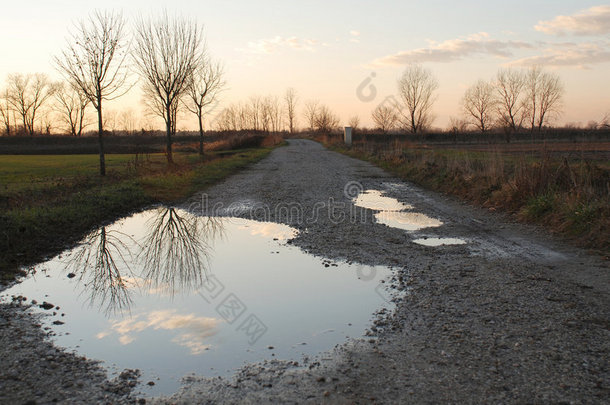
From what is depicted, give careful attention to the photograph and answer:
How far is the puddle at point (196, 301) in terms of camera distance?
12.7ft

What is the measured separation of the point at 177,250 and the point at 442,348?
16.7ft

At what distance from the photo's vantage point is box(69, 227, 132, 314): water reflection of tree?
5.30m

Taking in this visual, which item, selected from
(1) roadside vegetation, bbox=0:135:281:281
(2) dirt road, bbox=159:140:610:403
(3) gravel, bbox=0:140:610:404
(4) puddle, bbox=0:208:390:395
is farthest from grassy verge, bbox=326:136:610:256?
(1) roadside vegetation, bbox=0:135:281:281

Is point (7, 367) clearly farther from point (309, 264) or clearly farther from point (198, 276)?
point (309, 264)

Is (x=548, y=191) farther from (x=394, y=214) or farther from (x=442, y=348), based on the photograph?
(x=442, y=348)

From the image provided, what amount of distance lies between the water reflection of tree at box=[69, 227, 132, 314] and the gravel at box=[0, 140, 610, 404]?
0.85 meters

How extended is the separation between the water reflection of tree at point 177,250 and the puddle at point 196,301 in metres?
0.02

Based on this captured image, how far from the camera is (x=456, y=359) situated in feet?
11.6

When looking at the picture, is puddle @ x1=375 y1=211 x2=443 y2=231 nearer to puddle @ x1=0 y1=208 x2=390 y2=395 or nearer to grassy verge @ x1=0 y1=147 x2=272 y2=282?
puddle @ x1=0 y1=208 x2=390 y2=395

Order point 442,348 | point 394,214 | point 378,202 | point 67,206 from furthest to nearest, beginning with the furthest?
point 378,202 → point 394,214 → point 67,206 → point 442,348

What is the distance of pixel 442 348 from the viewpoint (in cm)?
376

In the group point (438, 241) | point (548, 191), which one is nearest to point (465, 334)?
point (438, 241)

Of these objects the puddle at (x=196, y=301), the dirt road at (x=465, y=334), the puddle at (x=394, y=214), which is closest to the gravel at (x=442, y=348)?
the dirt road at (x=465, y=334)

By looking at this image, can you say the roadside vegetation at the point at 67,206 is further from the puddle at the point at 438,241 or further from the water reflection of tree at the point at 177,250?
the puddle at the point at 438,241
